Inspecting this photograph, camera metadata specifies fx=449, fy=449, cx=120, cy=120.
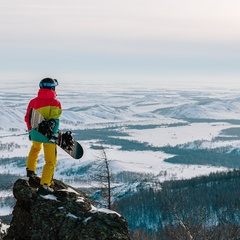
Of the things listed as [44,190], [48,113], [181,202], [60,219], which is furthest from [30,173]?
[181,202]

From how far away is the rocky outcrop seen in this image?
1277 cm

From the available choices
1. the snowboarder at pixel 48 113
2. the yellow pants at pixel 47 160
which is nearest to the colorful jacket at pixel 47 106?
the snowboarder at pixel 48 113

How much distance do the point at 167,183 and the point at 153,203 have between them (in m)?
27.4

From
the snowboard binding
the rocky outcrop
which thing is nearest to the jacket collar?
the snowboard binding

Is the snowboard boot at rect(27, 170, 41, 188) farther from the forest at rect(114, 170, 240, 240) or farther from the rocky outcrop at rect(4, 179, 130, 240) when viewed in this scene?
the forest at rect(114, 170, 240, 240)

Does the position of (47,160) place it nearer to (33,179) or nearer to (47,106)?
(33,179)

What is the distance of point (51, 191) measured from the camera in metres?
14.3

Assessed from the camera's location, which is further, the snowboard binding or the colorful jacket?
the snowboard binding

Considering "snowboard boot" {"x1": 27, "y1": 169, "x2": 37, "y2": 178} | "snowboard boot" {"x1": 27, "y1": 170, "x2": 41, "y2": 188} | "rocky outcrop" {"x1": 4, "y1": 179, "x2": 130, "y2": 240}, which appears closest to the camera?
"rocky outcrop" {"x1": 4, "y1": 179, "x2": 130, "y2": 240}

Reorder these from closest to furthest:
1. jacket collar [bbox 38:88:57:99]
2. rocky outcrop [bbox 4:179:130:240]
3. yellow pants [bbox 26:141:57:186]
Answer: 1. rocky outcrop [bbox 4:179:130:240]
2. yellow pants [bbox 26:141:57:186]
3. jacket collar [bbox 38:88:57:99]

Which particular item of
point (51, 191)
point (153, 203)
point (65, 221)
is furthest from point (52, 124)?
point (153, 203)

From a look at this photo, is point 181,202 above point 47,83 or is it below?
below

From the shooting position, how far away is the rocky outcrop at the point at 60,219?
41.9 ft

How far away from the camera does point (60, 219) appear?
520 inches
